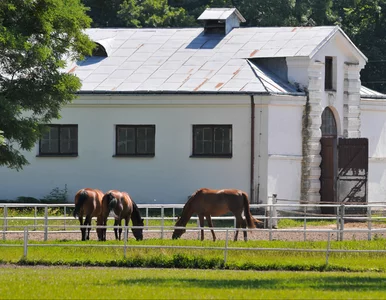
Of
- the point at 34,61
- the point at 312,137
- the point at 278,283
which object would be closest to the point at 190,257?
the point at 278,283

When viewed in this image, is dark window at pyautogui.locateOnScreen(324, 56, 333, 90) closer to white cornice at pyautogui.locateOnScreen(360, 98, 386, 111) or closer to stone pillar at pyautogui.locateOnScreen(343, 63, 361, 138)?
stone pillar at pyautogui.locateOnScreen(343, 63, 361, 138)

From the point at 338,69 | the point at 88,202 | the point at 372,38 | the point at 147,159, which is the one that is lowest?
the point at 88,202

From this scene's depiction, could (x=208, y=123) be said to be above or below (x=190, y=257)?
above

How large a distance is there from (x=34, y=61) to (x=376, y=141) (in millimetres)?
17300

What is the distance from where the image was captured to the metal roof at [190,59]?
42.7 m

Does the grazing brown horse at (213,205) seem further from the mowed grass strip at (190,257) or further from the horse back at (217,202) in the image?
the mowed grass strip at (190,257)

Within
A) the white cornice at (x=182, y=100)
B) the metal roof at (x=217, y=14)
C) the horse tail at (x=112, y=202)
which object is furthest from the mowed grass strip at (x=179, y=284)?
the metal roof at (x=217, y=14)

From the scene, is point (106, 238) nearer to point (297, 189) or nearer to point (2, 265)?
point (2, 265)

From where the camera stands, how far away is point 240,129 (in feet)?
137

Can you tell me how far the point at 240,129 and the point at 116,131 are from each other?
14.1 ft

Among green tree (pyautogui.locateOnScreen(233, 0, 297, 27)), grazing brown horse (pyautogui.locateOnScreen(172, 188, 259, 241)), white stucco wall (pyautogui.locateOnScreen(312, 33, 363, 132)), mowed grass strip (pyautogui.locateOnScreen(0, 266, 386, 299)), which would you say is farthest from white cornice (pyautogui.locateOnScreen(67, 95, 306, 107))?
mowed grass strip (pyautogui.locateOnScreen(0, 266, 386, 299))

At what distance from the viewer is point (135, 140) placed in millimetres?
43375

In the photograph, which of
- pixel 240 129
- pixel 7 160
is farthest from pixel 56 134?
pixel 7 160

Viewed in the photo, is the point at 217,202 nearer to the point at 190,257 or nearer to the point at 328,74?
the point at 190,257
